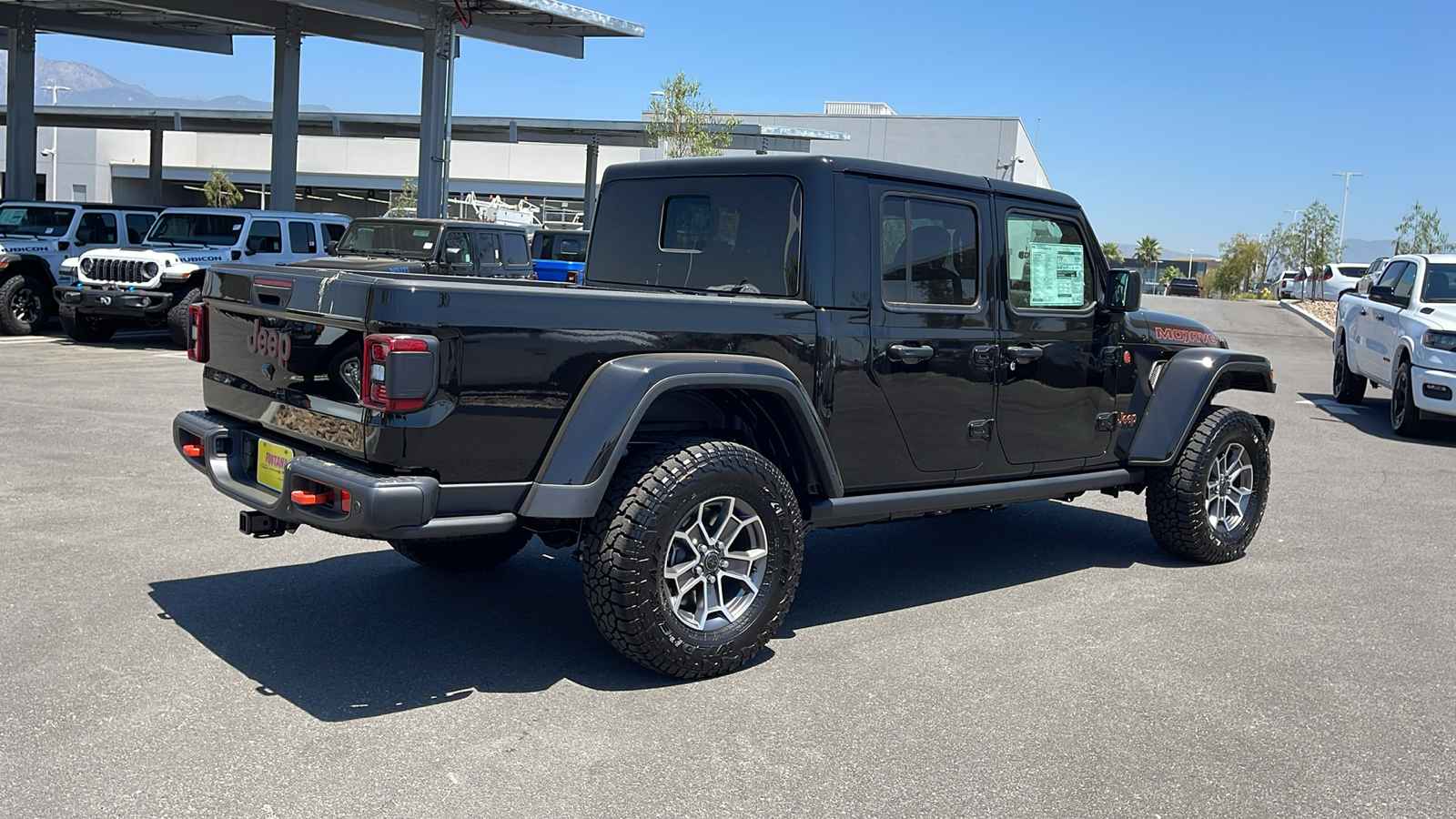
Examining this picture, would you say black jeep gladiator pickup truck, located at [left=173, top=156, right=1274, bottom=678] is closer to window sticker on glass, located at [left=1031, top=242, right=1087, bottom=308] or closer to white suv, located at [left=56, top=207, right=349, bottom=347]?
window sticker on glass, located at [left=1031, top=242, right=1087, bottom=308]

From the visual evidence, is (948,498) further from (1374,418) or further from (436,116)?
(436,116)

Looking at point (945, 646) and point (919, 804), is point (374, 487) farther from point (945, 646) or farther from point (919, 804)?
point (945, 646)

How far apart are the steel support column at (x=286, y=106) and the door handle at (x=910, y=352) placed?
76.9 ft

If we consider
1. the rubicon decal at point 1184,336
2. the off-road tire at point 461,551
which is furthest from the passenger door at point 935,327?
the off-road tire at point 461,551

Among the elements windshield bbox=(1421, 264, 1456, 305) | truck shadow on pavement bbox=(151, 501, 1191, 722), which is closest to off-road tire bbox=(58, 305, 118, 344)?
truck shadow on pavement bbox=(151, 501, 1191, 722)

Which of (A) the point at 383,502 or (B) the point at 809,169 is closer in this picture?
(A) the point at 383,502

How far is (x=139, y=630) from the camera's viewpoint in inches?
193

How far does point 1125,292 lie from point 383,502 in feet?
13.0

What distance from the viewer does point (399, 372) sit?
12.8ft

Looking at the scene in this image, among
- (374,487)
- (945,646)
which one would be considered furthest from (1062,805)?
(374,487)

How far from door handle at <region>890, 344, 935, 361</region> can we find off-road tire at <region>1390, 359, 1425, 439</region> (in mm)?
9179

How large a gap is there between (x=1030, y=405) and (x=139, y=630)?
4.04 m

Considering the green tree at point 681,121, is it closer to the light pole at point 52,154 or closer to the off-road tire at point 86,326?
the off-road tire at point 86,326

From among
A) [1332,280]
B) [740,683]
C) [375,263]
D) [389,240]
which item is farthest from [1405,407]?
[1332,280]
